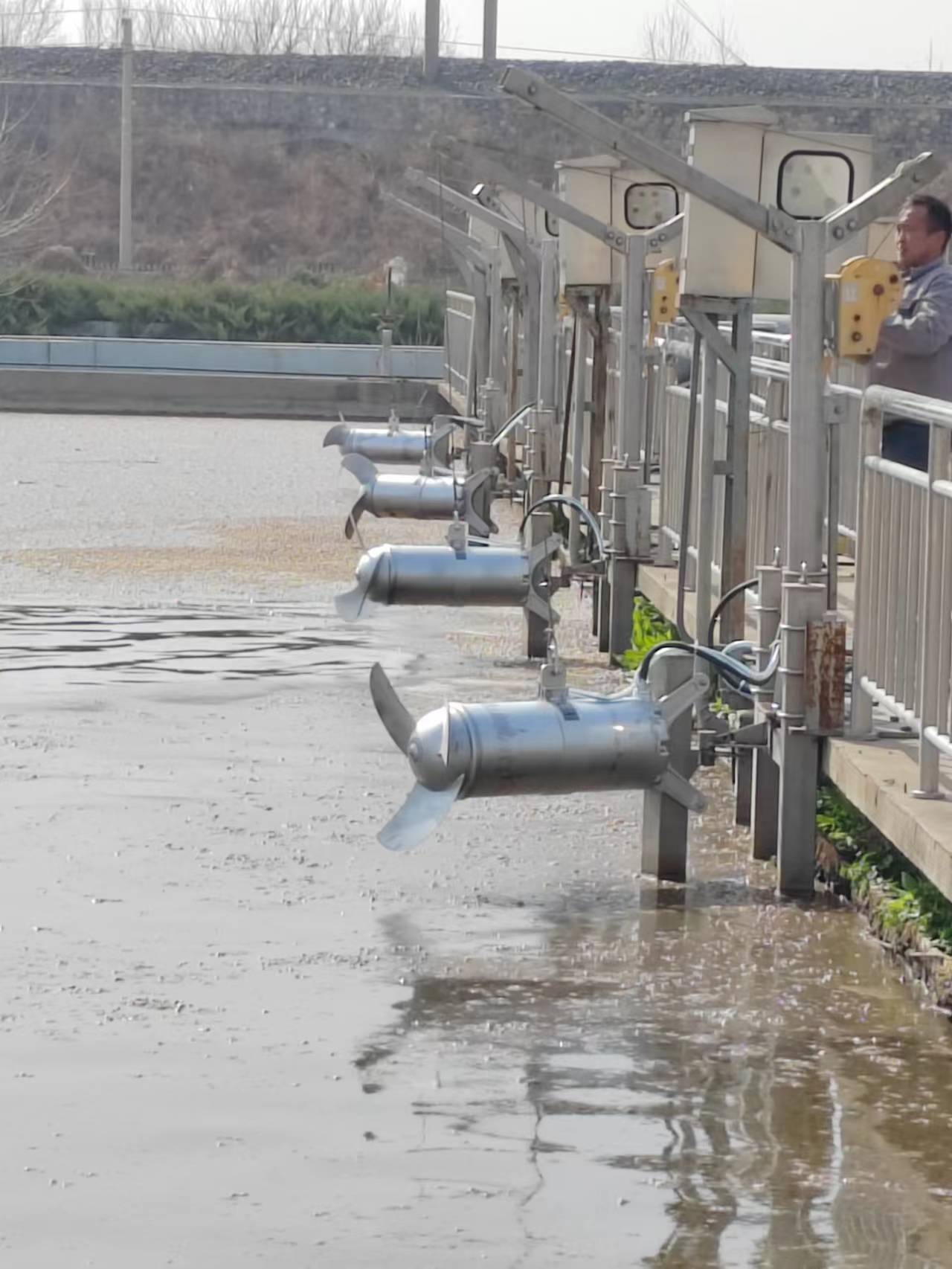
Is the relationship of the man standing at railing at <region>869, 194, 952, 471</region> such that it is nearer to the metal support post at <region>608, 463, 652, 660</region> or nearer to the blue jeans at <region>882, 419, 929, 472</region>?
the blue jeans at <region>882, 419, 929, 472</region>

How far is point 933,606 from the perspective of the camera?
19.6ft

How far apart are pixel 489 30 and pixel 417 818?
71166mm

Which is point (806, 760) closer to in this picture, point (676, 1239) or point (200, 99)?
point (676, 1239)

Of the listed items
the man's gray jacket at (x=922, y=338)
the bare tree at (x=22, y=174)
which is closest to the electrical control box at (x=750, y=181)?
the man's gray jacket at (x=922, y=338)

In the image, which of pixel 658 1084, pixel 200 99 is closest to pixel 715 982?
pixel 658 1084

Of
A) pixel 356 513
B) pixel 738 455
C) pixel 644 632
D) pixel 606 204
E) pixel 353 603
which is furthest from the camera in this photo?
pixel 356 513

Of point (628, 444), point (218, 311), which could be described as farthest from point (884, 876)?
point (218, 311)

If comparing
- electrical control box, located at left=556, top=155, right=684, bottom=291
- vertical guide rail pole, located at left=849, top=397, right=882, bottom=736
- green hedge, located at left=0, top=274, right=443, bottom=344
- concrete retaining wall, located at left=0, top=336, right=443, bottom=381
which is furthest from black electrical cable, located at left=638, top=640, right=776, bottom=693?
green hedge, located at left=0, top=274, right=443, bottom=344

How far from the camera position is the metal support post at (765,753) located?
7.26 m

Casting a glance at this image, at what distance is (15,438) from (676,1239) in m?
24.9

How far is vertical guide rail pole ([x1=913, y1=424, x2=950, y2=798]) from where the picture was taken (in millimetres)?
5953

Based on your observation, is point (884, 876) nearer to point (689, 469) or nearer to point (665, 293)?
point (689, 469)

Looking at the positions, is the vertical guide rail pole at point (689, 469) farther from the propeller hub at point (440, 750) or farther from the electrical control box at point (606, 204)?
the electrical control box at point (606, 204)

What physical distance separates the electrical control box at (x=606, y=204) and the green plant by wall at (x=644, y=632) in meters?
1.59
